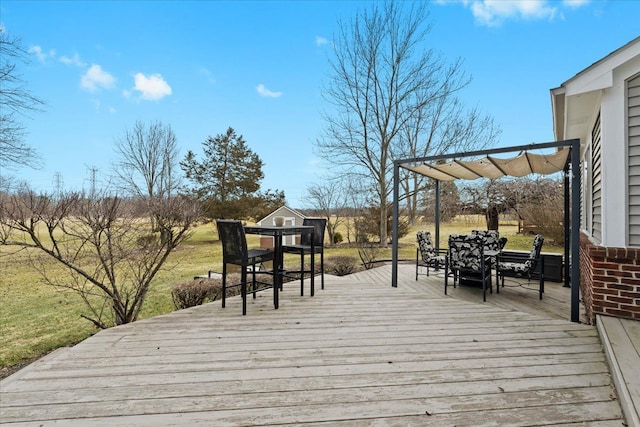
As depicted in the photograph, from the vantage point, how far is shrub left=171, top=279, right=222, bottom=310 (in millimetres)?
5113

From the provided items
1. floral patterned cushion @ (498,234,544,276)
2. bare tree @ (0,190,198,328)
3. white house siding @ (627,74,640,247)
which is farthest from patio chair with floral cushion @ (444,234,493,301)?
bare tree @ (0,190,198,328)

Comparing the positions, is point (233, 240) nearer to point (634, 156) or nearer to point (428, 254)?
point (428, 254)

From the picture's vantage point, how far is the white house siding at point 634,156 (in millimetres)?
3133

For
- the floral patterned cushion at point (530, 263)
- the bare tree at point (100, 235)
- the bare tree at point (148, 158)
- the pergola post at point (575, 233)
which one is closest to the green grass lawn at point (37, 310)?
the bare tree at point (100, 235)

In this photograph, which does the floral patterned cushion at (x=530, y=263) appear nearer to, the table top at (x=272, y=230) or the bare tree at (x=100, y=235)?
the table top at (x=272, y=230)

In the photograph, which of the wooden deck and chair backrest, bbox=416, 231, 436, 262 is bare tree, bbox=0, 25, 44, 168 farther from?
chair backrest, bbox=416, 231, 436, 262

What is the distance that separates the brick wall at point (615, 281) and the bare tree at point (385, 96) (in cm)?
1109

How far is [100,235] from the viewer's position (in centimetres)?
437

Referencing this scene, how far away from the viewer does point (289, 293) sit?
199 inches

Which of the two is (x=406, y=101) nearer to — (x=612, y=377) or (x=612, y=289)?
(x=612, y=289)

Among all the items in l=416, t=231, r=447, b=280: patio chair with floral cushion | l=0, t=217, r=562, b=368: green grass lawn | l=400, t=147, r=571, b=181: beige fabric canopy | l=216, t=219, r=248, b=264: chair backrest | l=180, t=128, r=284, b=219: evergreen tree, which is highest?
l=180, t=128, r=284, b=219: evergreen tree

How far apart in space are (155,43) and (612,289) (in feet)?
41.7

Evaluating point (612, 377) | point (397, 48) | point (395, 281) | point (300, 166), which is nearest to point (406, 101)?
point (397, 48)

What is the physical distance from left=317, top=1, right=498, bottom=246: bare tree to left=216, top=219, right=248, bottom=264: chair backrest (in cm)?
1105
